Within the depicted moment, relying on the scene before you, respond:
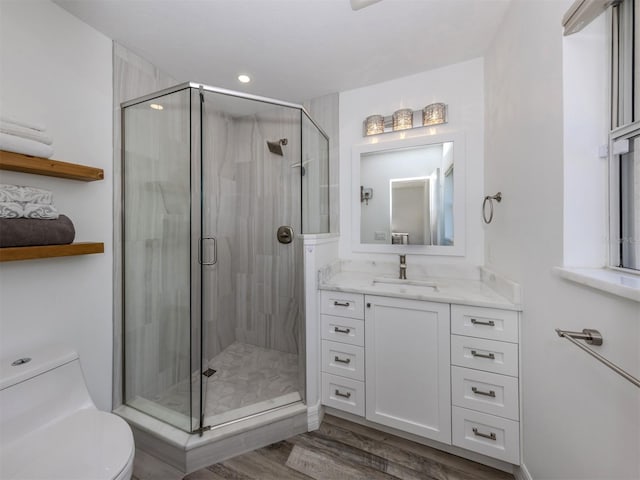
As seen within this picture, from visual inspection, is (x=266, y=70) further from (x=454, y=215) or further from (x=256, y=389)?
(x=256, y=389)

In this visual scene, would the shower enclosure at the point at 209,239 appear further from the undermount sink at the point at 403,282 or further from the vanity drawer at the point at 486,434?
the vanity drawer at the point at 486,434

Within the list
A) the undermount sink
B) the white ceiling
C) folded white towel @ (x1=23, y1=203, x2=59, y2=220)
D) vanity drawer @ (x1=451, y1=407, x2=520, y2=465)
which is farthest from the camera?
the undermount sink

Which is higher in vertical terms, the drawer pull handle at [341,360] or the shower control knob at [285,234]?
the shower control knob at [285,234]

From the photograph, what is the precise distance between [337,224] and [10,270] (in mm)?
1960

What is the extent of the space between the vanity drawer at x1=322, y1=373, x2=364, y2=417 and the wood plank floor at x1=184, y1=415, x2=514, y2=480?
16cm

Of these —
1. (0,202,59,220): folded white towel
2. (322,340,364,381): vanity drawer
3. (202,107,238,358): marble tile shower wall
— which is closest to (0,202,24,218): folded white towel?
(0,202,59,220): folded white towel

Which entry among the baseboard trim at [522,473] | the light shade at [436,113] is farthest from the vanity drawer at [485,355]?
the light shade at [436,113]

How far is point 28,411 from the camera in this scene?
3.26 ft

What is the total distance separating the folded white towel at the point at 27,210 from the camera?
3.25ft

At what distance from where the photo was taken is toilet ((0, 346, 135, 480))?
0.83m

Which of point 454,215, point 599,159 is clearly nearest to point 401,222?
point 454,215

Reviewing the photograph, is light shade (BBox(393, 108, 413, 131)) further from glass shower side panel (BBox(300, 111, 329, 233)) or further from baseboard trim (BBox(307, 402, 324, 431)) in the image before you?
baseboard trim (BBox(307, 402, 324, 431))

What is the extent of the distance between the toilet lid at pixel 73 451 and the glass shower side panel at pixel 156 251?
1.63 feet

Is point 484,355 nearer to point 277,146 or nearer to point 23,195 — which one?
point 277,146
